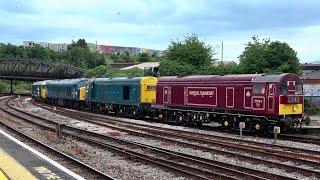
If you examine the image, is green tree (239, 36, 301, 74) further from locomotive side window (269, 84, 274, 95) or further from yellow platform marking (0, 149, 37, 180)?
yellow platform marking (0, 149, 37, 180)

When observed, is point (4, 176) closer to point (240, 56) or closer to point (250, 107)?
point (250, 107)

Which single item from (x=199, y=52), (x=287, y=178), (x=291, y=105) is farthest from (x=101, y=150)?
(x=199, y=52)

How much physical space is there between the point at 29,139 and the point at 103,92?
22403 mm

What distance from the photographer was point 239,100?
26797mm

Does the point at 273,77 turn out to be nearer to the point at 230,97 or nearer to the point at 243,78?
the point at 243,78

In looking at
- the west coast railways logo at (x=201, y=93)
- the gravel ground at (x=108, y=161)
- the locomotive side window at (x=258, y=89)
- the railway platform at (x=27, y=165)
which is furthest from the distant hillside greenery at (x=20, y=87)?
the railway platform at (x=27, y=165)

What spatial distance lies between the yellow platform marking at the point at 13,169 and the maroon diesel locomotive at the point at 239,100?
44.1 feet

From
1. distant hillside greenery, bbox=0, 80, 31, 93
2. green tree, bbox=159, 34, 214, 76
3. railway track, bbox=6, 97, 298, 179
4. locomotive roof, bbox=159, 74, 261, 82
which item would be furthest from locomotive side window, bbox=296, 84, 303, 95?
distant hillside greenery, bbox=0, 80, 31, 93

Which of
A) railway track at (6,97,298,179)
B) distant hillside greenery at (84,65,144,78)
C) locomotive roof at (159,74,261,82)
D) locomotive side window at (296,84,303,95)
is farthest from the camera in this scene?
distant hillside greenery at (84,65,144,78)

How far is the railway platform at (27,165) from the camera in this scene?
13383 millimetres

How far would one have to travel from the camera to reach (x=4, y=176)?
1282cm

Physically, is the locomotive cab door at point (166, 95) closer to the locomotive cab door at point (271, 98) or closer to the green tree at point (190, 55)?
the locomotive cab door at point (271, 98)

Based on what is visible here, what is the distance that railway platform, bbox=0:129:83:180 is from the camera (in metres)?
13.4

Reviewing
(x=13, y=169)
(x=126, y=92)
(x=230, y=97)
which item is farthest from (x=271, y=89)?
(x=126, y=92)
